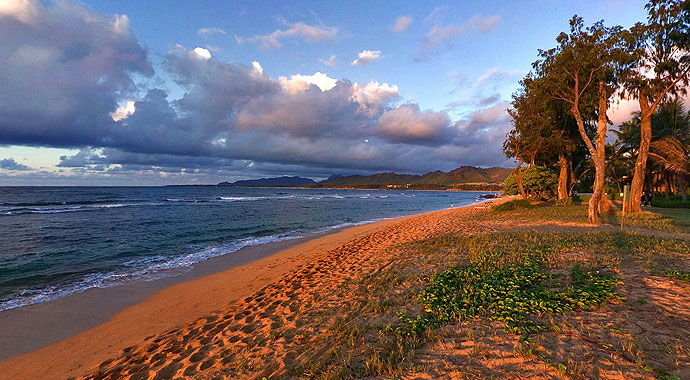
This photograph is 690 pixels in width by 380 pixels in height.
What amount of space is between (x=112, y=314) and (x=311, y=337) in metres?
6.54

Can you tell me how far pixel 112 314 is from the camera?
300 inches

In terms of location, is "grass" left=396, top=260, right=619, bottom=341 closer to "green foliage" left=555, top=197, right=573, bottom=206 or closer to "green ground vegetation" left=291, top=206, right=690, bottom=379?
"green ground vegetation" left=291, top=206, right=690, bottom=379

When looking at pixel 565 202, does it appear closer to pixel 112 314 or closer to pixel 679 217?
pixel 679 217

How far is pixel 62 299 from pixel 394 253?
37.2 ft

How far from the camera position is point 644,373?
3145 mm

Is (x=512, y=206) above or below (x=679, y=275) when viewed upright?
below

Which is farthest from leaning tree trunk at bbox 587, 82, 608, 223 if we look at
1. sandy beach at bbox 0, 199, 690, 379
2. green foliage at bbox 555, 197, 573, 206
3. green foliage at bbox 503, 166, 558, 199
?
green foliage at bbox 503, 166, 558, 199

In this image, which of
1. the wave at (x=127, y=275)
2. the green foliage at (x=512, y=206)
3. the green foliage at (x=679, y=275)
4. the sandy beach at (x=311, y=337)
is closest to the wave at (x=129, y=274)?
the wave at (x=127, y=275)

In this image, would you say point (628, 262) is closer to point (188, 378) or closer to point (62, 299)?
point (188, 378)

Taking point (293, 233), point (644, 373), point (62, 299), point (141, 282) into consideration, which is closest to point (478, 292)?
point (644, 373)

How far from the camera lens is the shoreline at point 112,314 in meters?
5.69

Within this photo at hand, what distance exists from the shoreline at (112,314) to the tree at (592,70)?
19.8 meters

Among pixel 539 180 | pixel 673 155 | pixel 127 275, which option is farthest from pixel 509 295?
pixel 539 180

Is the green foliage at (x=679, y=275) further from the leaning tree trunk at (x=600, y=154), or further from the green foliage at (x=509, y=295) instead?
the leaning tree trunk at (x=600, y=154)
